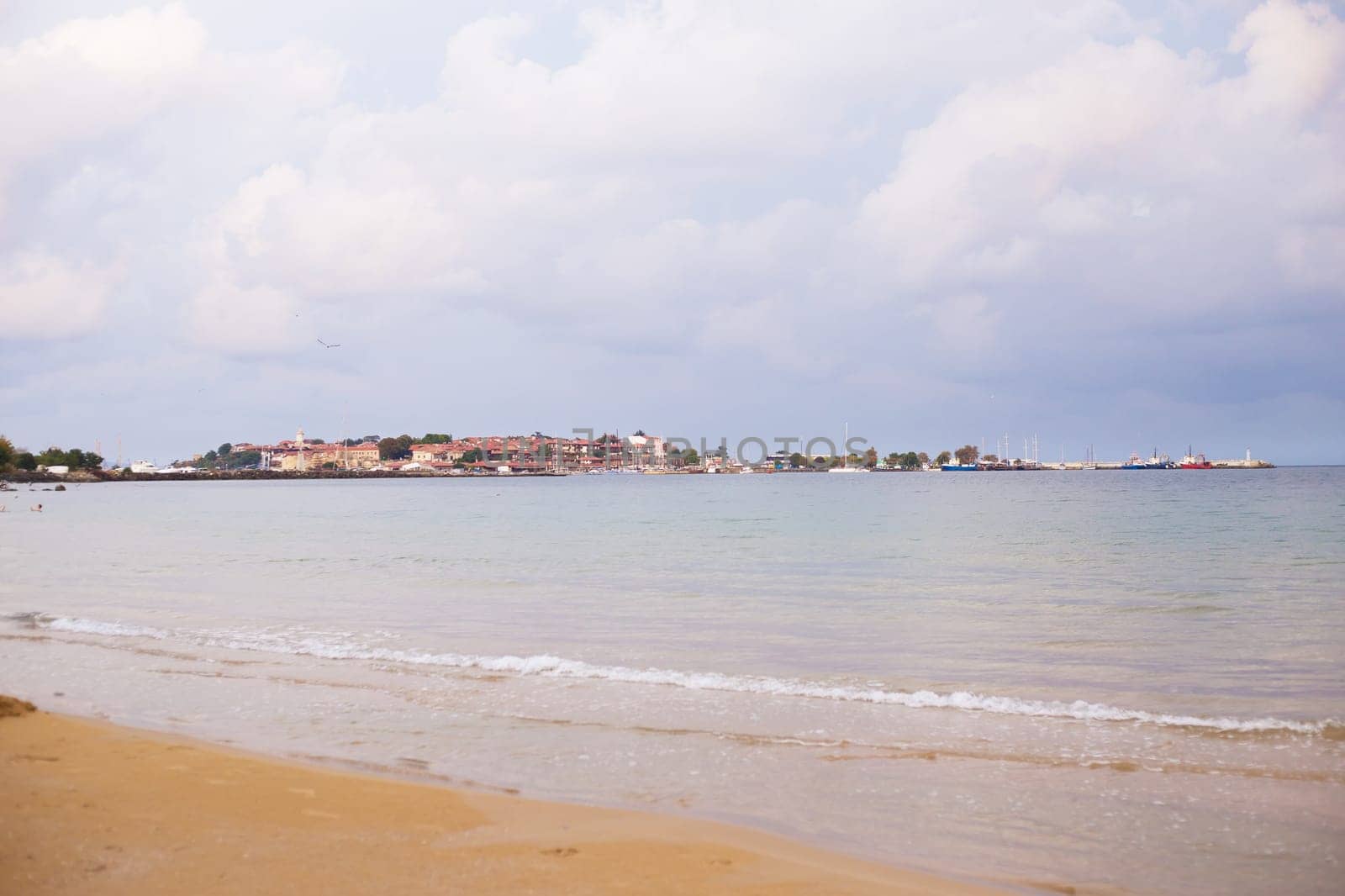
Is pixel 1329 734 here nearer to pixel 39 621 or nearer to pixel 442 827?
pixel 442 827

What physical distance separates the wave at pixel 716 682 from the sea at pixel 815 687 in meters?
0.05

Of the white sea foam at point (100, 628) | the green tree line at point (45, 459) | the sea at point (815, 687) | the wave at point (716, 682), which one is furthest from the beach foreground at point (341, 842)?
the green tree line at point (45, 459)

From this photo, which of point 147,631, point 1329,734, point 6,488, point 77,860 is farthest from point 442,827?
point 6,488

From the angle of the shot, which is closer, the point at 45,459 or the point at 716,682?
the point at 716,682

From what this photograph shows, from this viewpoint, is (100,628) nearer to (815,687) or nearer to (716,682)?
(716,682)

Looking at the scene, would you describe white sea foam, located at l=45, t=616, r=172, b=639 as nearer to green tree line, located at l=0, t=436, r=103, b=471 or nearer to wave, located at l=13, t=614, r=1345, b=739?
wave, located at l=13, t=614, r=1345, b=739

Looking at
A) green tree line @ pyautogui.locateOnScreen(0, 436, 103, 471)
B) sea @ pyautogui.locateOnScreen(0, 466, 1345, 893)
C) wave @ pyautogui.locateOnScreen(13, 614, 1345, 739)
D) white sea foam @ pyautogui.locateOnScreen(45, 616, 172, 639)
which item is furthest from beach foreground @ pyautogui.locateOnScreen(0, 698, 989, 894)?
green tree line @ pyautogui.locateOnScreen(0, 436, 103, 471)

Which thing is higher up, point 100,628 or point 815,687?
point 815,687

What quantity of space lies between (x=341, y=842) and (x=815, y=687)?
577 centimetres

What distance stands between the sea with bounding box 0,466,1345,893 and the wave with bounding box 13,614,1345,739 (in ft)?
0.18

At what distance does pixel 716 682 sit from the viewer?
10.1 metres

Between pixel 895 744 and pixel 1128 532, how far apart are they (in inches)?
1227

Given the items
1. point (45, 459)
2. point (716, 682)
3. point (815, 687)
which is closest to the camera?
point (815, 687)

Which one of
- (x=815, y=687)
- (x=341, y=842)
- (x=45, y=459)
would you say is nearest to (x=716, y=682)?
(x=815, y=687)
